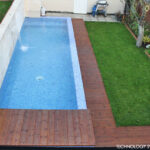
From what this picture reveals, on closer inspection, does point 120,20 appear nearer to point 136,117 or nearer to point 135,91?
point 135,91

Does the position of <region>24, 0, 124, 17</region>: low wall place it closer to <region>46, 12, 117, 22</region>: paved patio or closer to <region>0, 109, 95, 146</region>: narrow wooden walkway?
<region>46, 12, 117, 22</region>: paved patio

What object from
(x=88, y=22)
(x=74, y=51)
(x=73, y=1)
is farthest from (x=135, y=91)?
(x=73, y=1)

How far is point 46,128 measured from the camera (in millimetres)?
6824

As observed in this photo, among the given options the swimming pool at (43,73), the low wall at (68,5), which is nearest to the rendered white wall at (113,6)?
the low wall at (68,5)

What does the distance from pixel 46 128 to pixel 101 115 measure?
2.32 m

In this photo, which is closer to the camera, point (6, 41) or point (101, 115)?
point (101, 115)

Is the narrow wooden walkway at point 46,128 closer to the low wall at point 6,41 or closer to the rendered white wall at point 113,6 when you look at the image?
the low wall at point 6,41

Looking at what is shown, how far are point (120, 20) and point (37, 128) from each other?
40.9 ft

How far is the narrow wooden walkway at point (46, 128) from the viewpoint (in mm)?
6430

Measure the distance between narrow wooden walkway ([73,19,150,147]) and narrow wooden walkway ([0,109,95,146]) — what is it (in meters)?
0.71

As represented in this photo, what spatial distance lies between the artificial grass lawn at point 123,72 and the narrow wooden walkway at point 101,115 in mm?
300

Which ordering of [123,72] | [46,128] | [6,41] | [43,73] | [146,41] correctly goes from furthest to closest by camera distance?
[146,41]
[123,72]
[43,73]
[6,41]
[46,128]

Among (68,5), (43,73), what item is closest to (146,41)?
(43,73)

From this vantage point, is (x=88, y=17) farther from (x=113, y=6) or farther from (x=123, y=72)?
(x=123, y=72)
